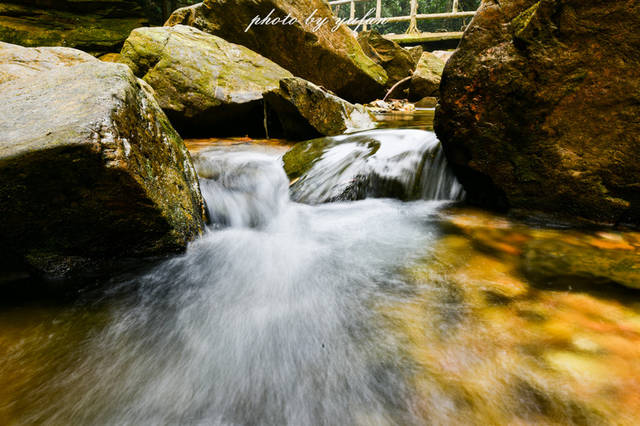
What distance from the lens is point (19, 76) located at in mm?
3174

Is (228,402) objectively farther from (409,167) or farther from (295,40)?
(295,40)

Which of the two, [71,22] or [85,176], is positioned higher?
[71,22]

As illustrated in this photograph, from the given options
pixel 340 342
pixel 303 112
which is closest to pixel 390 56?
pixel 303 112

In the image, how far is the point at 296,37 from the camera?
786cm

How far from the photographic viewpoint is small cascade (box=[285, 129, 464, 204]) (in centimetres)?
334

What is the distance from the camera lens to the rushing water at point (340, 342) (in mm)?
1057

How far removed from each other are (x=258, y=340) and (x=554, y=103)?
274cm

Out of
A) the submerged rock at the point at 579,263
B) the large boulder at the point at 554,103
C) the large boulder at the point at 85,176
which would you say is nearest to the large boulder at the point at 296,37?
the large boulder at the point at 85,176

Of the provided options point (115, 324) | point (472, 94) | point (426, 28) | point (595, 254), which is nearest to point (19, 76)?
point (115, 324)

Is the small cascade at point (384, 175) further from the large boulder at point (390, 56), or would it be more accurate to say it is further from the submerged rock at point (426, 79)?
the large boulder at point (390, 56)

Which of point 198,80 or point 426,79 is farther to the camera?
point 426,79

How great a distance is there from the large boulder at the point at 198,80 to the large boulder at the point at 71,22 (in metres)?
6.34

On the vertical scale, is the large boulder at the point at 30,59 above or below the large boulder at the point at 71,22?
below

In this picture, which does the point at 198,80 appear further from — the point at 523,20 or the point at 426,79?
the point at 426,79
